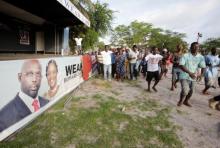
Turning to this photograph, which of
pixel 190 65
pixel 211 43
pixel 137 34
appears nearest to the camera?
pixel 190 65

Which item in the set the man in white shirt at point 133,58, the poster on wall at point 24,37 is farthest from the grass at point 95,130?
the poster on wall at point 24,37

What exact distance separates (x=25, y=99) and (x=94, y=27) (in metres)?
19.0

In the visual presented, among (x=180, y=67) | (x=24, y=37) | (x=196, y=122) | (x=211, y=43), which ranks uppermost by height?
(x=211, y=43)

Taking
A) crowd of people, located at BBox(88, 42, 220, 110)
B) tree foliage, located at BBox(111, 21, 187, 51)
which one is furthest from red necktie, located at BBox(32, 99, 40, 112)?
tree foliage, located at BBox(111, 21, 187, 51)

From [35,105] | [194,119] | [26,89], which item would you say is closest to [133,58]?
[194,119]

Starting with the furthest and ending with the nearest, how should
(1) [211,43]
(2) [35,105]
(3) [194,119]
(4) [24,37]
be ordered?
(1) [211,43] < (4) [24,37] < (3) [194,119] < (2) [35,105]

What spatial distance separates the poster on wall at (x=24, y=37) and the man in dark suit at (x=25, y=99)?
33.3 feet

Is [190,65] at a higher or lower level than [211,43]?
lower

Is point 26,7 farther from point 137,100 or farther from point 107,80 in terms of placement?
point 137,100

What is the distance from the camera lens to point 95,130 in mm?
4105

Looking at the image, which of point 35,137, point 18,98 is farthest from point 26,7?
point 35,137

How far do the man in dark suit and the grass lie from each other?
30 centimetres

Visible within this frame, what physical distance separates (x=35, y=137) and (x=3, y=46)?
33.5 ft

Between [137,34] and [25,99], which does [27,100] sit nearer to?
[25,99]
